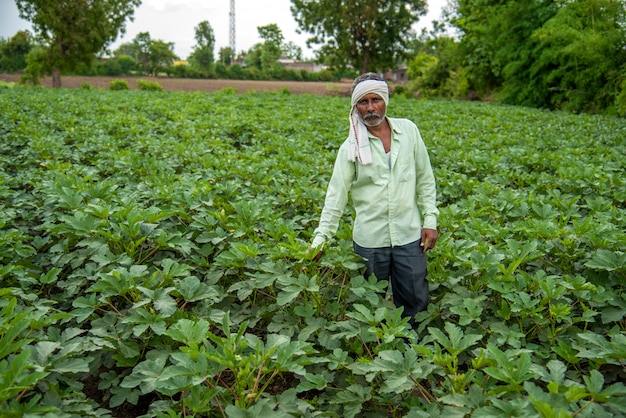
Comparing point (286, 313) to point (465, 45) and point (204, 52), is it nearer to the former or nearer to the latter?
point (465, 45)

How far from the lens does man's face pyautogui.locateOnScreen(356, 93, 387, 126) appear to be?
2.62 meters

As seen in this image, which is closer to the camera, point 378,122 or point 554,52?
point 378,122

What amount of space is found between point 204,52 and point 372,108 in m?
A: 76.1

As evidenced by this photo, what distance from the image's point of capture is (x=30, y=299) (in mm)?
2451

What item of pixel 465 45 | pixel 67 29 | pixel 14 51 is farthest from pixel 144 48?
pixel 465 45

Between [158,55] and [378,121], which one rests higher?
[158,55]

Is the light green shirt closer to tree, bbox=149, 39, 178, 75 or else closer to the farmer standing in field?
the farmer standing in field

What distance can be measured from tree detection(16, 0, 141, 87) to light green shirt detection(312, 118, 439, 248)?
109ft

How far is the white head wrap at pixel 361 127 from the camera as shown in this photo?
2.59 meters

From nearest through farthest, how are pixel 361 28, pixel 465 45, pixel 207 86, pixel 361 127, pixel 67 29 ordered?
1. pixel 361 127
2. pixel 465 45
3. pixel 67 29
4. pixel 361 28
5. pixel 207 86

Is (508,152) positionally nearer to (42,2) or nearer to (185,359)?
(185,359)

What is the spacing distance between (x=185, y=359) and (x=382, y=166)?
1.46 meters

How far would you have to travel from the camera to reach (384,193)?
2688mm

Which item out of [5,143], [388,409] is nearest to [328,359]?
[388,409]
